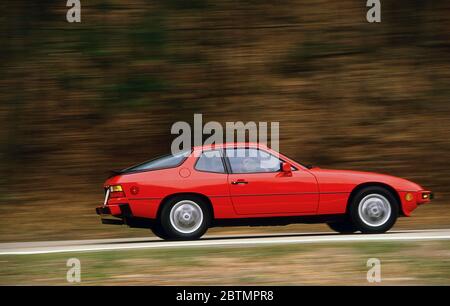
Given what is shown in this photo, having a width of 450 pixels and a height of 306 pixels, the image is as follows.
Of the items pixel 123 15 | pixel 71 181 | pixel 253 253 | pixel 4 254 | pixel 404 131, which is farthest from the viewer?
pixel 123 15

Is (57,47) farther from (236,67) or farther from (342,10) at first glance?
(342,10)

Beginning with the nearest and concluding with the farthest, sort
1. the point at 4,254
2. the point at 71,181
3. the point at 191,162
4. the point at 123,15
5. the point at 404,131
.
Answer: the point at 4,254 → the point at 191,162 → the point at 71,181 → the point at 404,131 → the point at 123,15

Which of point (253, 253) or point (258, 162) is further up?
point (258, 162)

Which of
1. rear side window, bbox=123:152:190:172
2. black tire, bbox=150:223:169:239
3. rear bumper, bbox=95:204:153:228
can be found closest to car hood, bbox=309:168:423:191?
rear side window, bbox=123:152:190:172

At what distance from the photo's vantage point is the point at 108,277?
391 inches

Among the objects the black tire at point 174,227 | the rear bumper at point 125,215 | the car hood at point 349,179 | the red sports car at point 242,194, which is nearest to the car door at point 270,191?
the red sports car at point 242,194

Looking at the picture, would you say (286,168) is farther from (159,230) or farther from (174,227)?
(159,230)

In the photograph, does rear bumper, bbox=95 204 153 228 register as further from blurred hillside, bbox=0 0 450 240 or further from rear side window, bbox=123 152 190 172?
blurred hillside, bbox=0 0 450 240

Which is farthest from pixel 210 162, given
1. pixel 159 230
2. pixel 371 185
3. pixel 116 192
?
pixel 371 185

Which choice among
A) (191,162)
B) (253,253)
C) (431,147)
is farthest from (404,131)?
(253,253)

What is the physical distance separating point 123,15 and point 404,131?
774 centimetres

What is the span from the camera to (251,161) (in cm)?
1327

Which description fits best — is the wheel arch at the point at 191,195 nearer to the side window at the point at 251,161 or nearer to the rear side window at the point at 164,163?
the rear side window at the point at 164,163

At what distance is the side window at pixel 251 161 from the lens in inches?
521
